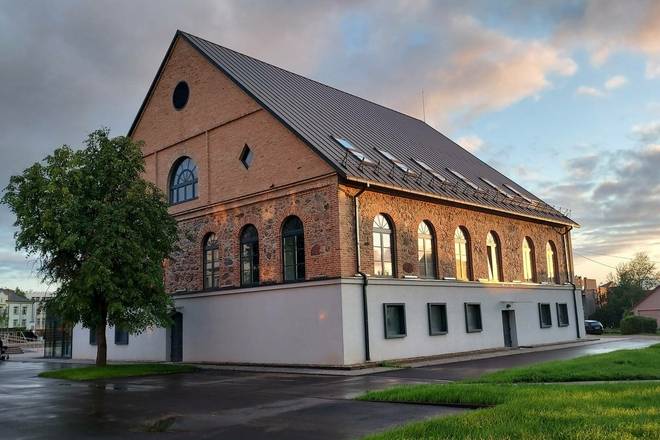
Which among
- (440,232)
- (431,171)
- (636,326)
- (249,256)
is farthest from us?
(636,326)

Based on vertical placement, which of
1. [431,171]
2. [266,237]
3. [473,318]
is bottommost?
[473,318]

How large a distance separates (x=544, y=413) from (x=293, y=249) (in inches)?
599

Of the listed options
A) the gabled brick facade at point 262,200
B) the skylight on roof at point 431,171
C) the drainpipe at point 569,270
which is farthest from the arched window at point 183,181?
the drainpipe at point 569,270

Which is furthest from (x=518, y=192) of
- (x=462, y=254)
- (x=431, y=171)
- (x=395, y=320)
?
(x=395, y=320)

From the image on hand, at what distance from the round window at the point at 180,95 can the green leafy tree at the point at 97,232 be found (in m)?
6.54

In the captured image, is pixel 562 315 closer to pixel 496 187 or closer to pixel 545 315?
pixel 545 315

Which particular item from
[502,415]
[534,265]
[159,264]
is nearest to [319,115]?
[159,264]

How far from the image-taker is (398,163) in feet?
83.5

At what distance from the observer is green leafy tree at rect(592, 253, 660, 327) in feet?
196

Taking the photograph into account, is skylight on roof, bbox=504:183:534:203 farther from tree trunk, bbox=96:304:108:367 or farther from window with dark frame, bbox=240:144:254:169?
tree trunk, bbox=96:304:108:367

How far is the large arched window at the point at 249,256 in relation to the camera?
24273 mm

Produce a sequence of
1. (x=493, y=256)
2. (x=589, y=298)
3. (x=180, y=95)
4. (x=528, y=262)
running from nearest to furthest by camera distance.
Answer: (x=180, y=95) < (x=493, y=256) < (x=528, y=262) < (x=589, y=298)

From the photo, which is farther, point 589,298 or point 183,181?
point 589,298

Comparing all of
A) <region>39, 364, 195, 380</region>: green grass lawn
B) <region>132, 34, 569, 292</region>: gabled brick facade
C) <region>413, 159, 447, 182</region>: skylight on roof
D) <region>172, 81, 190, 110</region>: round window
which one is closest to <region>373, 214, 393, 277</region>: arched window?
<region>132, 34, 569, 292</region>: gabled brick facade
